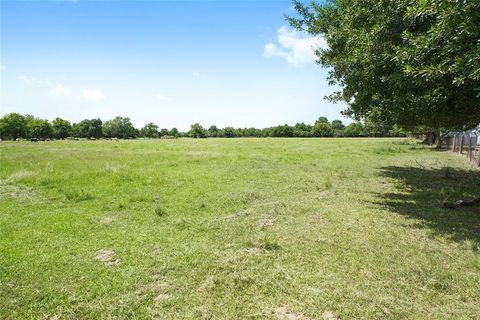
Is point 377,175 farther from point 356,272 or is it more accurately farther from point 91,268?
point 91,268

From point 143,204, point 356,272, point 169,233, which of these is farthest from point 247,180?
point 356,272

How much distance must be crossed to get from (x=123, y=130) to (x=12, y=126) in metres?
56.1

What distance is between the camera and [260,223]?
10102 millimetres

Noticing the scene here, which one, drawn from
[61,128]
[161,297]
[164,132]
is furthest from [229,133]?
[161,297]

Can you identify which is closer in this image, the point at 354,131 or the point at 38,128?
the point at 38,128

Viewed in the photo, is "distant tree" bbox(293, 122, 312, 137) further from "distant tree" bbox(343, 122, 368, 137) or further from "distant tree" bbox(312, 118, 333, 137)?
"distant tree" bbox(343, 122, 368, 137)

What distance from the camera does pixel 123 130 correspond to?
171m

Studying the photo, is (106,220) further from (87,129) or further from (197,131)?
(197,131)

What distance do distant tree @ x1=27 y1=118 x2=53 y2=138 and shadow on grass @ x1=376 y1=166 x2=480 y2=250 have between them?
5697 inches

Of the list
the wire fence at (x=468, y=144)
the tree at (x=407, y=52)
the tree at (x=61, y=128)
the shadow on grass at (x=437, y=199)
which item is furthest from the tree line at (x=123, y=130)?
the tree at (x=407, y=52)

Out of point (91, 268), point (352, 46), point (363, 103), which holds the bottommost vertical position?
point (91, 268)

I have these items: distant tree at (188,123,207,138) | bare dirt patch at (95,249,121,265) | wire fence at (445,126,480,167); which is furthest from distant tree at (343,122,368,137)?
bare dirt patch at (95,249,121,265)

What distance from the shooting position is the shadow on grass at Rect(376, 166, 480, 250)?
9.23 m

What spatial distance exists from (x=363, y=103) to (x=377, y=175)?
735 cm
